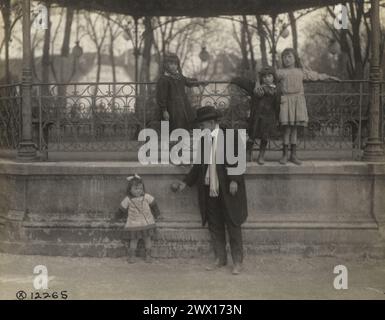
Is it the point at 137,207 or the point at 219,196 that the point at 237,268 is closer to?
the point at 219,196

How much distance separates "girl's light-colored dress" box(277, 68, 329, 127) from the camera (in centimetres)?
753

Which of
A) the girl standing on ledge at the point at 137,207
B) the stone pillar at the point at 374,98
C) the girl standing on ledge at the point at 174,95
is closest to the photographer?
the girl standing on ledge at the point at 137,207

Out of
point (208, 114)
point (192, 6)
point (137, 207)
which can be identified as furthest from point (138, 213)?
point (192, 6)

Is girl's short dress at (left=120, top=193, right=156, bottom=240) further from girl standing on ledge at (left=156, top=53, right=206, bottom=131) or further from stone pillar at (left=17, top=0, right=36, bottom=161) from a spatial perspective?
stone pillar at (left=17, top=0, right=36, bottom=161)

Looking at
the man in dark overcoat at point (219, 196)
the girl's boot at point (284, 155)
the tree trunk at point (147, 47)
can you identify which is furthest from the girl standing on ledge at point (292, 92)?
the tree trunk at point (147, 47)

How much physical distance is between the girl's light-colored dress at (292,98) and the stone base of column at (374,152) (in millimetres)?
969

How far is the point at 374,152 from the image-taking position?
302 inches

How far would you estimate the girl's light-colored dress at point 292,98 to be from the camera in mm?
7527

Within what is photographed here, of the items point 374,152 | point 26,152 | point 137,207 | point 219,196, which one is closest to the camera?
point 219,196

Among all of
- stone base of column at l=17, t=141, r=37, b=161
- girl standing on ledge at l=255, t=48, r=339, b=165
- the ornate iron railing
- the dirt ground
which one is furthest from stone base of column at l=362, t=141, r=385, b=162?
stone base of column at l=17, t=141, r=37, b=161

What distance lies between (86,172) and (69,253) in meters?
1.12

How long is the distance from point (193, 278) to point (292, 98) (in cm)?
274

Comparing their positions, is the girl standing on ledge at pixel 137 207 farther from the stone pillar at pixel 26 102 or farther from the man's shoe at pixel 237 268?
the stone pillar at pixel 26 102

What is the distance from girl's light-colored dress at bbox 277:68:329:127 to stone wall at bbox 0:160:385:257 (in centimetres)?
62
